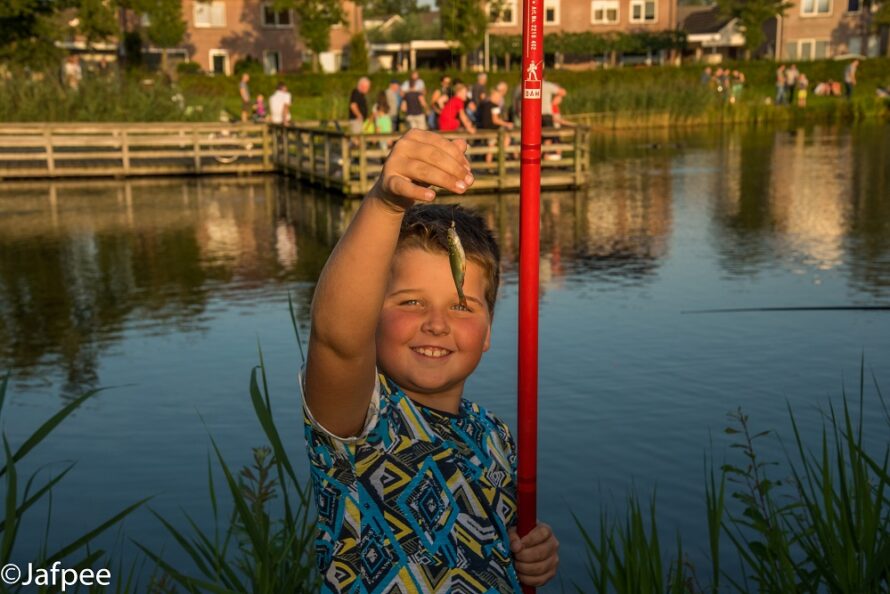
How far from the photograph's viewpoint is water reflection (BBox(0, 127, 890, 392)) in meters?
10.9

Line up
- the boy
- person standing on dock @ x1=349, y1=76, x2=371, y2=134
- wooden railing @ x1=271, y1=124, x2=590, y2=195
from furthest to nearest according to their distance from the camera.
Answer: person standing on dock @ x1=349, y1=76, x2=371, y2=134 < wooden railing @ x1=271, y1=124, x2=590, y2=195 < the boy

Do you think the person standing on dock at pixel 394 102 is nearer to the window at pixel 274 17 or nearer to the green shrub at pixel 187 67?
the green shrub at pixel 187 67

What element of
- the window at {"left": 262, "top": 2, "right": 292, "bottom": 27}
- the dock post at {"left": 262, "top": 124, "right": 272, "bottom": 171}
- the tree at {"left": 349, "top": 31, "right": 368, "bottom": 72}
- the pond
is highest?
the window at {"left": 262, "top": 2, "right": 292, "bottom": 27}

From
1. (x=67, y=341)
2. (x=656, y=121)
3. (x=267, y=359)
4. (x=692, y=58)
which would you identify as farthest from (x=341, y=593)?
(x=692, y=58)

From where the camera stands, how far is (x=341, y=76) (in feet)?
194

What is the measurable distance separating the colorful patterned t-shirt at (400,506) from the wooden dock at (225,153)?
58.7 feet

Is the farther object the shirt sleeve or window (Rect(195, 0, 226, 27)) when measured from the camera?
window (Rect(195, 0, 226, 27))

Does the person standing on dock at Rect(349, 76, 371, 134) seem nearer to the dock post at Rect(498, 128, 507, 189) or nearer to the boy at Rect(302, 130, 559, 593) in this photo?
the dock post at Rect(498, 128, 507, 189)

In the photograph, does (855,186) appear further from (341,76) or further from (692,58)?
(692,58)

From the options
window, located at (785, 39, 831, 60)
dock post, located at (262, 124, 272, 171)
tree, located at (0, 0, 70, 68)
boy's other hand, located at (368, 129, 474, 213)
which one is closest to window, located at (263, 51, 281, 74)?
window, located at (785, 39, 831, 60)

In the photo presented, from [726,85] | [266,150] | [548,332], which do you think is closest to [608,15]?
[726,85]

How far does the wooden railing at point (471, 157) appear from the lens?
2002 centimetres

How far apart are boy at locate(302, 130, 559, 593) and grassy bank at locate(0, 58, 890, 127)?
2619cm

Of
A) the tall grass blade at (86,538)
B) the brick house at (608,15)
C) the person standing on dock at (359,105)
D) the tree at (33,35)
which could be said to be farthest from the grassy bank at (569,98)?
the tall grass blade at (86,538)
